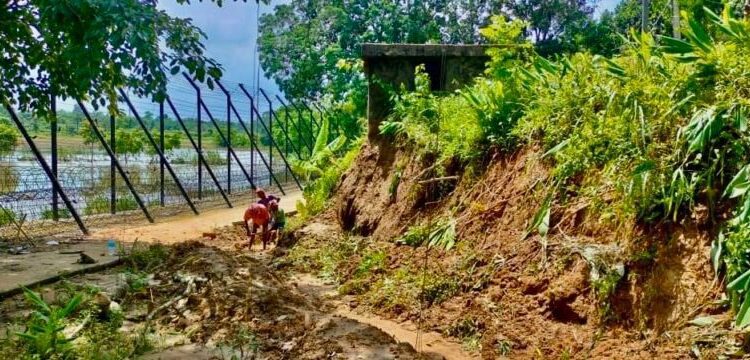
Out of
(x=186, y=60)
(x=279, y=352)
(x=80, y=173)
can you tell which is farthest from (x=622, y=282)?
(x=80, y=173)

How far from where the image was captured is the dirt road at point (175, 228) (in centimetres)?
765

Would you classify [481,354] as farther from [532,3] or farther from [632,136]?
[532,3]

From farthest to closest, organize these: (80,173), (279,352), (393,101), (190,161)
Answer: (190,161) < (80,173) < (393,101) < (279,352)

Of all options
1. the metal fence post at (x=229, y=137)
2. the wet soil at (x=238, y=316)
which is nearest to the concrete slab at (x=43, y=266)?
the wet soil at (x=238, y=316)

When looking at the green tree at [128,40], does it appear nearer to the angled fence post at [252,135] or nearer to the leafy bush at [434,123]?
the leafy bush at [434,123]

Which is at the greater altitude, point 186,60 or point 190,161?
point 186,60

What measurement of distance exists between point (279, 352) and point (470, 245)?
6.31 ft

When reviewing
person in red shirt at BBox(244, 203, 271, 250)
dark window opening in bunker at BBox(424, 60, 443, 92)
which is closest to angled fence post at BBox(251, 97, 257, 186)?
person in red shirt at BBox(244, 203, 271, 250)

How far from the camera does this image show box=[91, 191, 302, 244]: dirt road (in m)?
7.65

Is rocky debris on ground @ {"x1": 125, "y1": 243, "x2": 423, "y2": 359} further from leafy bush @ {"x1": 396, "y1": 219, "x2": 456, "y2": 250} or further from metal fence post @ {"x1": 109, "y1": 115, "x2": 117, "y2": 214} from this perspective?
metal fence post @ {"x1": 109, "y1": 115, "x2": 117, "y2": 214}

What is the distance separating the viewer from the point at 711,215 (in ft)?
9.57

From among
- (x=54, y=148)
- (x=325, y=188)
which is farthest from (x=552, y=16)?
(x=54, y=148)

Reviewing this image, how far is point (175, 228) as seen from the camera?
8.82m

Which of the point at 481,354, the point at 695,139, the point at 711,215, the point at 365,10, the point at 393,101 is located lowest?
the point at 481,354
